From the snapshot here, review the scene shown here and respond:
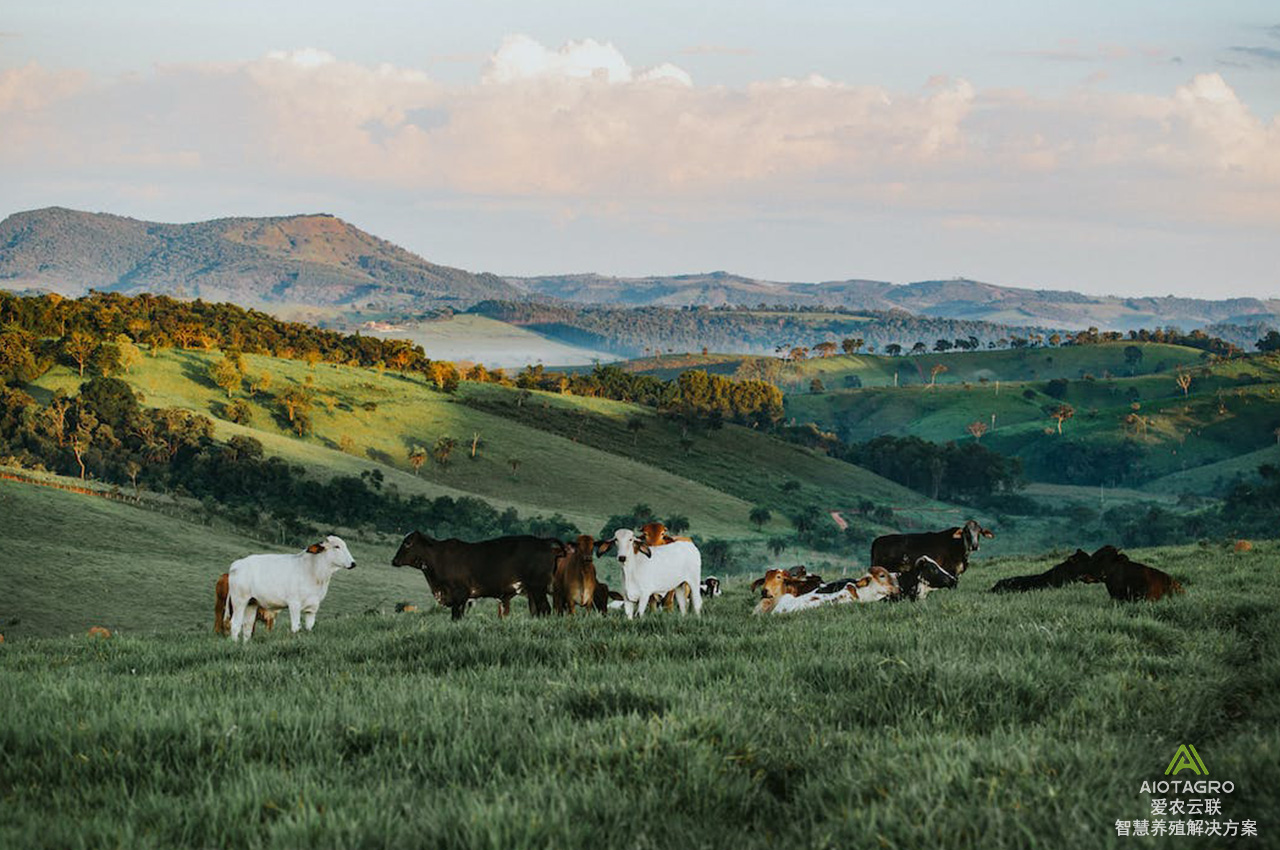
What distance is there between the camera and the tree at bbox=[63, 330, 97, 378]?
137m

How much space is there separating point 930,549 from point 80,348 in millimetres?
142993

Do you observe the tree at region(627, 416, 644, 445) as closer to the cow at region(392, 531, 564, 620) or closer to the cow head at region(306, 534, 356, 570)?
the cow at region(392, 531, 564, 620)

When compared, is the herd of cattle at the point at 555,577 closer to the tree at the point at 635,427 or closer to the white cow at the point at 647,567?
the white cow at the point at 647,567

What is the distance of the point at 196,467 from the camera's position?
118 m

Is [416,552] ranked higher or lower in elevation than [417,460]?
higher

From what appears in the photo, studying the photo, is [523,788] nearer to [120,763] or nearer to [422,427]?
[120,763]

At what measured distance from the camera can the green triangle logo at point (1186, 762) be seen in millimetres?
5777

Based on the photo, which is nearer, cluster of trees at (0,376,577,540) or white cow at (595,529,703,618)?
white cow at (595,529,703,618)

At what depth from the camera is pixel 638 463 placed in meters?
165

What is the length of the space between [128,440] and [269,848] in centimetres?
13110

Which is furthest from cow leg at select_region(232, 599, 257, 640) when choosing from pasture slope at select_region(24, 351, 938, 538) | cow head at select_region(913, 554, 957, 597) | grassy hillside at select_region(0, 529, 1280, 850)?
pasture slope at select_region(24, 351, 938, 538)

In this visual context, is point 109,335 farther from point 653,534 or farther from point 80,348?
point 653,534

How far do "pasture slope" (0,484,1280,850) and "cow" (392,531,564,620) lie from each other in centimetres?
506

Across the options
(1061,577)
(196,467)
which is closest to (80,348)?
(196,467)
